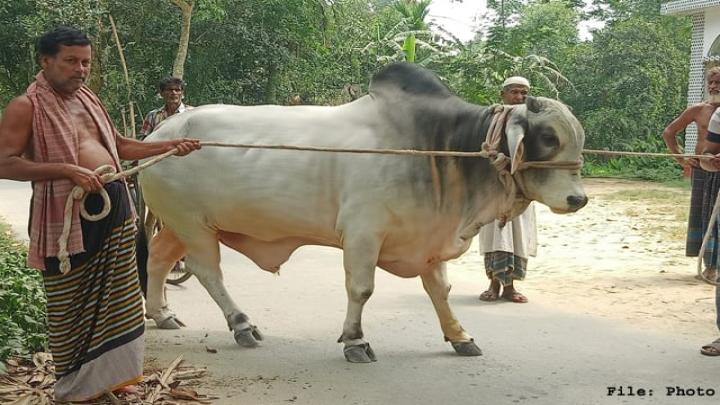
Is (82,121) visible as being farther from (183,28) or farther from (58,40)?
(183,28)

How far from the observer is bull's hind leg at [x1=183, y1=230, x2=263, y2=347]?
5.40 meters

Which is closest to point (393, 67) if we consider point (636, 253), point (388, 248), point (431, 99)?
point (431, 99)

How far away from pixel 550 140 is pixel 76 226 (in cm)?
249

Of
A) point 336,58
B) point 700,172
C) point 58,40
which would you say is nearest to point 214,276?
point 58,40

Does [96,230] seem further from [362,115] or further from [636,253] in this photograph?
[636,253]

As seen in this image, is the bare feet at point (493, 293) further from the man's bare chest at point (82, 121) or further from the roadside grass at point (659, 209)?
the roadside grass at point (659, 209)

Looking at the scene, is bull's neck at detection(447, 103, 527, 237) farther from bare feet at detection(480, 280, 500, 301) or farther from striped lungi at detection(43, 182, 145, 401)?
bare feet at detection(480, 280, 500, 301)

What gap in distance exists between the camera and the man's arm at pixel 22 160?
3607mm

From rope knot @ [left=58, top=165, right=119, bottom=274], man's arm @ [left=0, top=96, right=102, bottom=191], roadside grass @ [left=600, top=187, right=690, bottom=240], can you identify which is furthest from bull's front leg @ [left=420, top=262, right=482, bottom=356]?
roadside grass @ [left=600, top=187, right=690, bottom=240]

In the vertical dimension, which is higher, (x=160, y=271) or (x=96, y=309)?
(x=96, y=309)

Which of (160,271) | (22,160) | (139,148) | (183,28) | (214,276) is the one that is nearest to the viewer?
(22,160)

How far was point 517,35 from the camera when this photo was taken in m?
20.4

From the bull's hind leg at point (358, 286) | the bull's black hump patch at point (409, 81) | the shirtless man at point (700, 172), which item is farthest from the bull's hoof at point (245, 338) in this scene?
the shirtless man at point (700, 172)

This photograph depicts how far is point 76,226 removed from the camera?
3.72 metres
